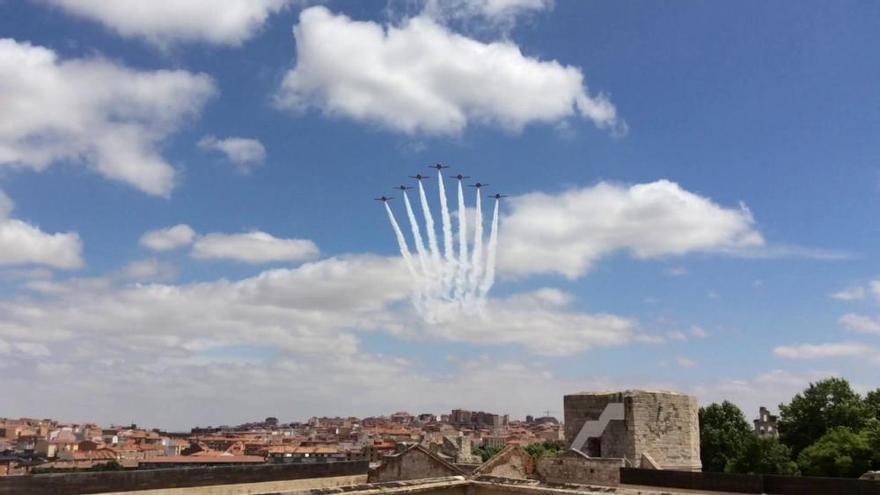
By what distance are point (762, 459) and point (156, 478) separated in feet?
110

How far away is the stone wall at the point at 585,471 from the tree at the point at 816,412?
31.2 metres

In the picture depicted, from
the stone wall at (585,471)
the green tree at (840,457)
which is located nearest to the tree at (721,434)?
the green tree at (840,457)

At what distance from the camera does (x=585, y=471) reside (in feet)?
78.3

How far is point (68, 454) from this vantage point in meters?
98.7

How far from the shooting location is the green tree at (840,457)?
36.9 meters

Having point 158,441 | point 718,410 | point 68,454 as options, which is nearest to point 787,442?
point 718,410

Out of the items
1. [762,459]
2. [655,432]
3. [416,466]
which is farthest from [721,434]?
[416,466]

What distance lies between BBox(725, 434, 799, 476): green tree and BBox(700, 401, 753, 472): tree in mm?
745

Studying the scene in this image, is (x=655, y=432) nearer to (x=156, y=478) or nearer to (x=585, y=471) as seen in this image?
(x=585, y=471)

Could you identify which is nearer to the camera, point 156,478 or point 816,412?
point 156,478

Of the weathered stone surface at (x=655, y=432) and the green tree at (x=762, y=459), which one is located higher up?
the weathered stone surface at (x=655, y=432)

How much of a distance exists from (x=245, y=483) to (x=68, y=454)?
9052cm

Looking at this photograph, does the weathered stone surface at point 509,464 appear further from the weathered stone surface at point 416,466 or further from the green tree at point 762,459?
the green tree at point 762,459

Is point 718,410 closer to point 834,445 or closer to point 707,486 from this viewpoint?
point 834,445
